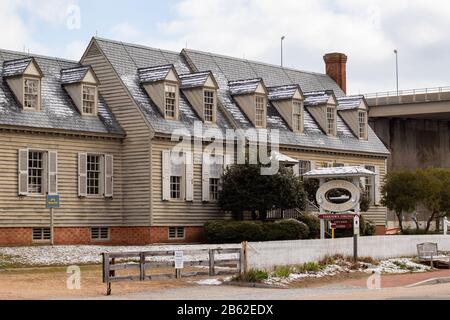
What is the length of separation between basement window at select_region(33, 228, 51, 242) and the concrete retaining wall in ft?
41.1

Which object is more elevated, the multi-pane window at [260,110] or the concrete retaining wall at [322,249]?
the multi-pane window at [260,110]


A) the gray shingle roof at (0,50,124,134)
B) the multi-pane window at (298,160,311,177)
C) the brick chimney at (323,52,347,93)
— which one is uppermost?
the brick chimney at (323,52,347,93)

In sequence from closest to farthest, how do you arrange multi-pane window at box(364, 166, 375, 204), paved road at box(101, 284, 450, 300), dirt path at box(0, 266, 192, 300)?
1. paved road at box(101, 284, 450, 300)
2. dirt path at box(0, 266, 192, 300)
3. multi-pane window at box(364, 166, 375, 204)

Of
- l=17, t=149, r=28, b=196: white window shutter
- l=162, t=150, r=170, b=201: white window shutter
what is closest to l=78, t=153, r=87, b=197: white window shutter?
l=17, t=149, r=28, b=196: white window shutter

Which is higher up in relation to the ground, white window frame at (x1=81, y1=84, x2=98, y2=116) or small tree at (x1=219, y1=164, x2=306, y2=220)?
white window frame at (x1=81, y1=84, x2=98, y2=116)

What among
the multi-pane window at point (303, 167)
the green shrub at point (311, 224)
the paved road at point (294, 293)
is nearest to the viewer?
the paved road at point (294, 293)

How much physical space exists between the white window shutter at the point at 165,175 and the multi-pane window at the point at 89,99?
371cm

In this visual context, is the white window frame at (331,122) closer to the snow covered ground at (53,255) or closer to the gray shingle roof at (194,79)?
the gray shingle roof at (194,79)

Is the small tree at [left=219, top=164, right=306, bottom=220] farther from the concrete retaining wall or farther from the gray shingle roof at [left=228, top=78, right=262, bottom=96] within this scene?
the concrete retaining wall

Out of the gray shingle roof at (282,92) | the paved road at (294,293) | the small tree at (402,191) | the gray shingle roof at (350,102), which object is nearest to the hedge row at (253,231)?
the gray shingle roof at (282,92)

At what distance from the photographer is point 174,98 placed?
1845 inches

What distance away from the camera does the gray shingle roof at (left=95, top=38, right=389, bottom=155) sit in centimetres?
4653

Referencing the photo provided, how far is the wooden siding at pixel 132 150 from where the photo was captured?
4503cm
